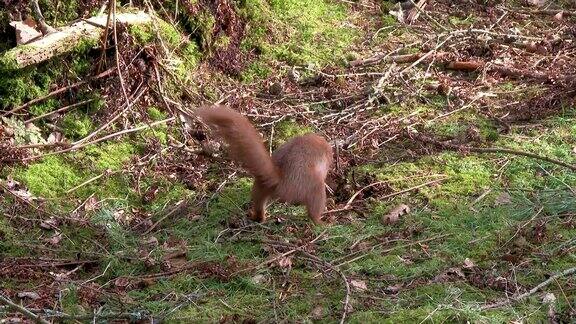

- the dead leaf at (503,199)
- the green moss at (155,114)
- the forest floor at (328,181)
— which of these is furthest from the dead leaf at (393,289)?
the green moss at (155,114)

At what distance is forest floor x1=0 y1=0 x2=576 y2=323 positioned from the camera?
451 cm

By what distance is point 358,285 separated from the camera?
4602 millimetres

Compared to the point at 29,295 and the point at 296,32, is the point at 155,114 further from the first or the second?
the point at 29,295

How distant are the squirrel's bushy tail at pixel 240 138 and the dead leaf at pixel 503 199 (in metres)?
1.65

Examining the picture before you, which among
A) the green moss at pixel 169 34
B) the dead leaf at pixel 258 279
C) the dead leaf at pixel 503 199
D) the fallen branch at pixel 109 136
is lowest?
the dead leaf at pixel 503 199

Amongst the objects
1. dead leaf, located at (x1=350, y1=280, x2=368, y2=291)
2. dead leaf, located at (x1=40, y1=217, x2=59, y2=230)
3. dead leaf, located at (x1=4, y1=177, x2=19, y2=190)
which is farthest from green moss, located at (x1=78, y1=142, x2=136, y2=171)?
dead leaf, located at (x1=350, y1=280, x2=368, y2=291)

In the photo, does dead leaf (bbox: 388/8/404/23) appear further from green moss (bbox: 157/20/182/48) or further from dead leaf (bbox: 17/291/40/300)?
dead leaf (bbox: 17/291/40/300)

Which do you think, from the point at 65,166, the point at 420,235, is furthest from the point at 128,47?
the point at 420,235

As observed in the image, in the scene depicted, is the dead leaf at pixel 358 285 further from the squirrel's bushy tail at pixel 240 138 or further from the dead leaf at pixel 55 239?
the dead leaf at pixel 55 239

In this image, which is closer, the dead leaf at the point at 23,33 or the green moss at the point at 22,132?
the green moss at the point at 22,132

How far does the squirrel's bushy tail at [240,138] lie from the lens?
15.6 ft

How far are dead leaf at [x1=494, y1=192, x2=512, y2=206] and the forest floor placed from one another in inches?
0.6

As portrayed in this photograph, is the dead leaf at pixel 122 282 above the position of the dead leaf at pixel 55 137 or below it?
below

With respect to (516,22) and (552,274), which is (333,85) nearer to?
(516,22)
